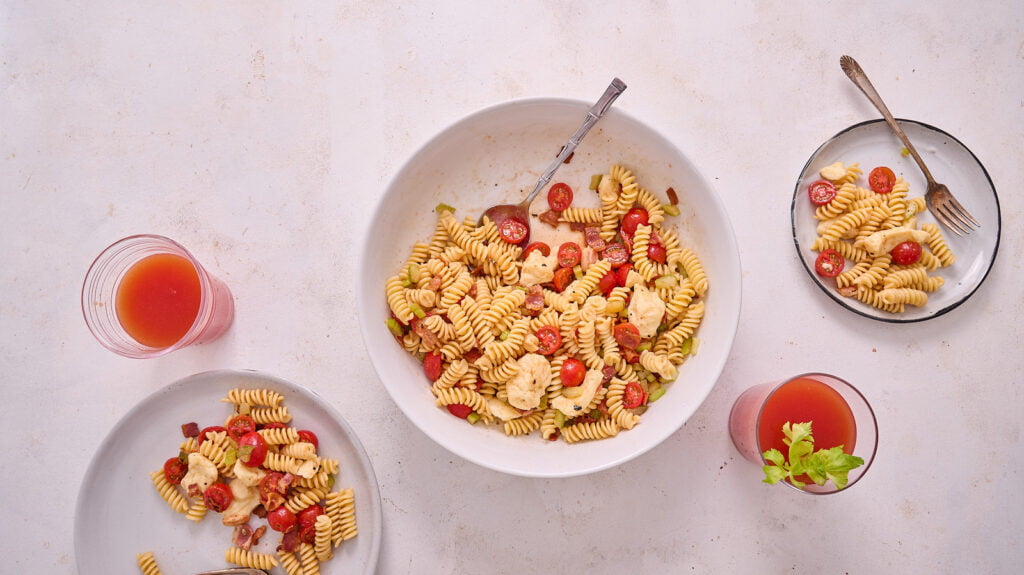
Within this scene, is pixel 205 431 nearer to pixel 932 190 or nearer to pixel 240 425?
pixel 240 425

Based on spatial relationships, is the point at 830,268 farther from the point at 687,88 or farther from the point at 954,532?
the point at 954,532

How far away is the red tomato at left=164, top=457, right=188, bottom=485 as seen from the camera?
8.68 feet

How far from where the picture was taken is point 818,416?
8.23 ft

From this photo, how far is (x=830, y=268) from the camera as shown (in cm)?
269

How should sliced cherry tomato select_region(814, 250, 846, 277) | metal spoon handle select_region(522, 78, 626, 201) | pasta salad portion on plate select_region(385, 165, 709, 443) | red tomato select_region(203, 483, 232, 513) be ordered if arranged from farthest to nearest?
sliced cherry tomato select_region(814, 250, 846, 277), red tomato select_region(203, 483, 232, 513), pasta salad portion on plate select_region(385, 165, 709, 443), metal spoon handle select_region(522, 78, 626, 201)

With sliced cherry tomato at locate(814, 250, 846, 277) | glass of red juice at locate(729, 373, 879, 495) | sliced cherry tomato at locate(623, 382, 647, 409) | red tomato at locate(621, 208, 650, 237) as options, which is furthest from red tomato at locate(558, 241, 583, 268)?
sliced cherry tomato at locate(814, 250, 846, 277)

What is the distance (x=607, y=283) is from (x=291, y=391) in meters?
1.41

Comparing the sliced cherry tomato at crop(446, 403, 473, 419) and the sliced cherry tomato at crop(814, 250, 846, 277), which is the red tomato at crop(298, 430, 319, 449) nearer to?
the sliced cherry tomato at crop(446, 403, 473, 419)

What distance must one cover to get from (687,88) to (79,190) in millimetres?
2852

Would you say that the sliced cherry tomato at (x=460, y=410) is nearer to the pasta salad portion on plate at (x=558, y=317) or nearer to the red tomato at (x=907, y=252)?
the pasta salad portion on plate at (x=558, y=317)

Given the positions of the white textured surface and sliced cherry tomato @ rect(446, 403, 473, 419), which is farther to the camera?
the white textured surface

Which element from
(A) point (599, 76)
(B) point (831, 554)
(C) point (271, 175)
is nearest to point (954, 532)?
(B) point (831, 554)

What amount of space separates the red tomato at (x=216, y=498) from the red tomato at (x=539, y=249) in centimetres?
160

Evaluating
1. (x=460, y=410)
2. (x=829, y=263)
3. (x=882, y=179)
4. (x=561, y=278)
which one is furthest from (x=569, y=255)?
(x=882, y=179)
